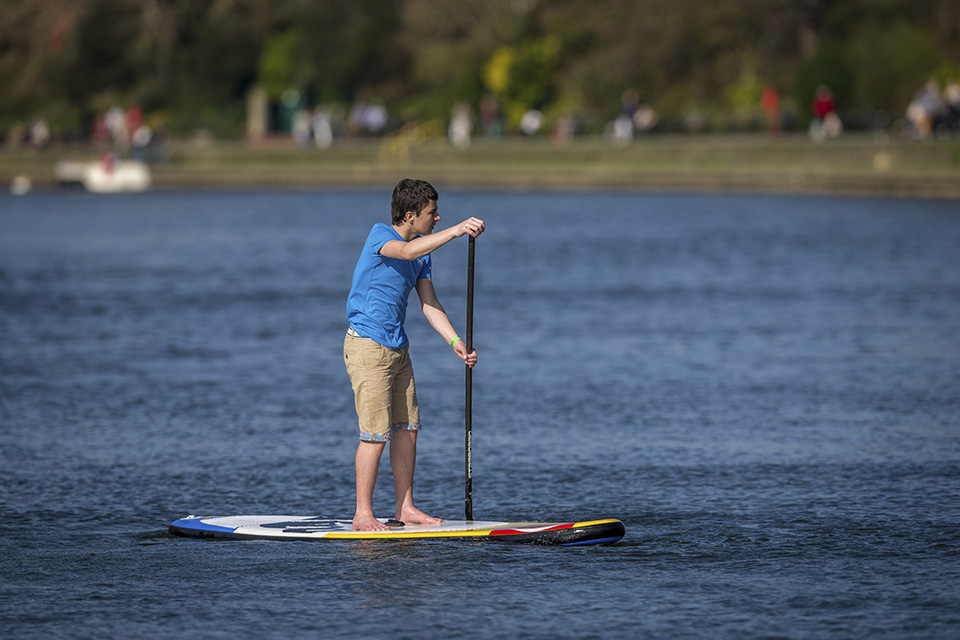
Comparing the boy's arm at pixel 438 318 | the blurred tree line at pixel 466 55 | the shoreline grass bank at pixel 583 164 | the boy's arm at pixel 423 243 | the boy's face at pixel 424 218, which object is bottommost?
the boy's arm at pixel 438 318

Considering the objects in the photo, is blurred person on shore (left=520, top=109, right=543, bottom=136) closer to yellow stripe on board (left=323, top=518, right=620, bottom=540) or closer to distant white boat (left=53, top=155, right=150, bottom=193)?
distant white boat (left=53, top=155, right=150, bottom=193)

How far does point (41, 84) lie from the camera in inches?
2773

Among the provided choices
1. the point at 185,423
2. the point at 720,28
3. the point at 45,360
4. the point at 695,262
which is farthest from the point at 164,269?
the point at 720,28

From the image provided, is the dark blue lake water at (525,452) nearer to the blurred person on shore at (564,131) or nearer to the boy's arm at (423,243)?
the boy's arm at (423,243)

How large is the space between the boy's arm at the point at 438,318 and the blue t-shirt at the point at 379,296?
135mm

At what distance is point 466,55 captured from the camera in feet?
217

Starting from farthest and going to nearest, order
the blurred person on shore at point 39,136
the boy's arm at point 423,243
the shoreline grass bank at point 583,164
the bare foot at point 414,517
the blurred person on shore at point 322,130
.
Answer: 1. the blurred person on shore at point 39,136
2. the blurred person on shore at point 322,130
3. the shoreline grass bank at point 583,164
4. the bare foot at point 414,517
5. the boy's arm at point 423,243

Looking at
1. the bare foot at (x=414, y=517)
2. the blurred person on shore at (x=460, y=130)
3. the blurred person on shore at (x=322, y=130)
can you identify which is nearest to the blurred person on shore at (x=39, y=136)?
the blurred person on shore at (x=322, y=130)

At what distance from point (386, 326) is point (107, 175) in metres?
47.7

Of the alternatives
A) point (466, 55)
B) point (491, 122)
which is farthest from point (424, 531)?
point (466, 55)

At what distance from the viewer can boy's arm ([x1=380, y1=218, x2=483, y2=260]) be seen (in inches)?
284

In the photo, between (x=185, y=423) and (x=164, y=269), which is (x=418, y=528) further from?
(x=164, y=269)

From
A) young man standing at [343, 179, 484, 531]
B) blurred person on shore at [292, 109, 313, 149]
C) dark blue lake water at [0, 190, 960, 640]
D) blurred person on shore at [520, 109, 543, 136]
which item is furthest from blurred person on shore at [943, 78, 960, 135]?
young man standing at [343, 179, 484, 531]

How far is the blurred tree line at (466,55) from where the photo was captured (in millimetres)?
50031
